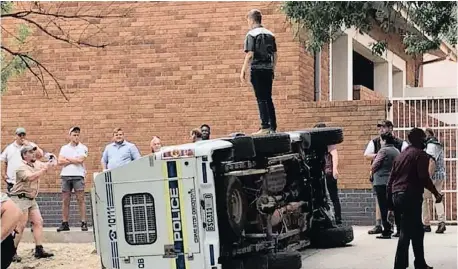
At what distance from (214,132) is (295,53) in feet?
6.89

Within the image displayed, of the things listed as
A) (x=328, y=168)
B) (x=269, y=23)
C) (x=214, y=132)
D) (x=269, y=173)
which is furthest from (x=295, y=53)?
(x=269, y=173)

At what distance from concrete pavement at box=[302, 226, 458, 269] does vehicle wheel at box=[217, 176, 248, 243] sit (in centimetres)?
154

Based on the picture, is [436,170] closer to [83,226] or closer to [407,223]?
[407,223]

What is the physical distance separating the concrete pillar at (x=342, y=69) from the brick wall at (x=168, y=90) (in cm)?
123

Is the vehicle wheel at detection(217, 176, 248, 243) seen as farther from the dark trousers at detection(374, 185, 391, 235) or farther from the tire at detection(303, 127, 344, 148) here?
the dark trousers at detection(374, 185, 391, 235)

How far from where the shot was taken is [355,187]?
15.0 meters

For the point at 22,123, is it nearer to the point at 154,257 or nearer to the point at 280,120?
the point at 280,120

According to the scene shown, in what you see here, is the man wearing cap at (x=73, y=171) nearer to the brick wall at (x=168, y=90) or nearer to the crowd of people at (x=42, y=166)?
the crowd of people at (x=42, y=166)

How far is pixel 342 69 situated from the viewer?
705 inches

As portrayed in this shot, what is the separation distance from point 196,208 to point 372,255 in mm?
3361

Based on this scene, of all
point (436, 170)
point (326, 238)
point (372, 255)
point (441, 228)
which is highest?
point (436, 170)

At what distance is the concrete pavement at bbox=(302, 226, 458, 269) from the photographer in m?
10.0

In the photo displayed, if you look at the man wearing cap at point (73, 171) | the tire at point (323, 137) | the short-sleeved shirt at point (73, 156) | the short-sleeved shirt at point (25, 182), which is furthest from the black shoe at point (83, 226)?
the tire at point (323, 137)

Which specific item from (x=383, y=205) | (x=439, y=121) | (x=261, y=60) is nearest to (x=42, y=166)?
(x=261, y=60)
